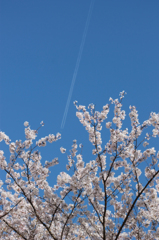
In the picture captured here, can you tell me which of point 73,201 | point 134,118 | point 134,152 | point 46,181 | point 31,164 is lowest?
point 73,201

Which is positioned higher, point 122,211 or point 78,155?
point 78,155

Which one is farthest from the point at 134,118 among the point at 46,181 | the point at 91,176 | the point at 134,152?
the point at 46,181

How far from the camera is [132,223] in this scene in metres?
6.70

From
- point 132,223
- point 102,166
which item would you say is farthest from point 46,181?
point 132,223

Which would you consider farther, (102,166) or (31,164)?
(31,164)

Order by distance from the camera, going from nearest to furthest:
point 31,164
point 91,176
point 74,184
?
point 74,184 < point 91,176 < point 31,164

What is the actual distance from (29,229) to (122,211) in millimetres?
3327

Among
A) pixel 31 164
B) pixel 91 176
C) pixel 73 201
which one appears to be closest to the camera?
pixel 73 201

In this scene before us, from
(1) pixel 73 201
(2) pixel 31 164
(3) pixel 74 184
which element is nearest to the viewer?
(3) pixel 74 184

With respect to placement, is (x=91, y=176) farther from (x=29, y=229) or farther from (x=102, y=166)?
(x=29, y=229)

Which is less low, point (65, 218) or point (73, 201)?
point (73, 201)

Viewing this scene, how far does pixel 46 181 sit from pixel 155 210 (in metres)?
3.44

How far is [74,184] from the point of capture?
18.1 feet

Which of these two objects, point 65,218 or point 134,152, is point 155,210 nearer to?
point 134,152
